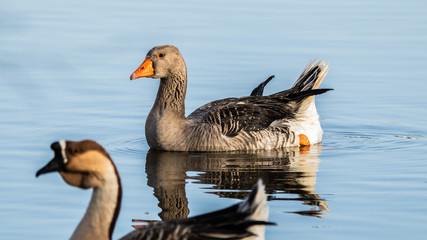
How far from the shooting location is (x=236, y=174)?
1280cm

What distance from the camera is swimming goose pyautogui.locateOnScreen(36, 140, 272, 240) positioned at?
23.7ft

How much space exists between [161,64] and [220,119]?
1422mm

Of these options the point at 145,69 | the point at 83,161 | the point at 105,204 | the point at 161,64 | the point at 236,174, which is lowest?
the point at 236,174

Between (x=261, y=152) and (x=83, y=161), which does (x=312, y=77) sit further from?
(x=83, y=161)

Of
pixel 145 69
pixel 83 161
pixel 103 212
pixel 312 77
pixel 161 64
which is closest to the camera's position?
pixel 83 161

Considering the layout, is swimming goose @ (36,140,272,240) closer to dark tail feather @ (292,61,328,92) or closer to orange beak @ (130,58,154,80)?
orange beak @ (130,58,154,80)

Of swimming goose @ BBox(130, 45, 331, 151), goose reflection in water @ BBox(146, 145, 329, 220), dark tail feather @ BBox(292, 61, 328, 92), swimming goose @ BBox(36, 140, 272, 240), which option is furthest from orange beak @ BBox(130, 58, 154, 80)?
swimming goose @ BBox(36, 140, 272, 240)

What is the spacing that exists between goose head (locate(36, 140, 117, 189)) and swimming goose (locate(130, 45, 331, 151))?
718 cm

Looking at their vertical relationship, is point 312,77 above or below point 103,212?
above

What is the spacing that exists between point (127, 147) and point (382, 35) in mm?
10569

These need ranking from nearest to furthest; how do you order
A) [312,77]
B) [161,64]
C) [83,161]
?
[83,161], [161,64], [312,77]

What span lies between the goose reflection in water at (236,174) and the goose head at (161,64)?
1439 millimetres

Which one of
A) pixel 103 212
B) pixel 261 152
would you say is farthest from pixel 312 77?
pixel 103 212

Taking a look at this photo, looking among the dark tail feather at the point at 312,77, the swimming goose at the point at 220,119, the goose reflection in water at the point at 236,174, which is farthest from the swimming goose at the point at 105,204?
the dark tail feather at the point at 312,77
